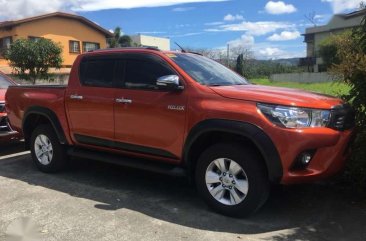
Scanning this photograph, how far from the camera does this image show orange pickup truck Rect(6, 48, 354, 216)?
4.71 m

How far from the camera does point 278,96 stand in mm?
4895

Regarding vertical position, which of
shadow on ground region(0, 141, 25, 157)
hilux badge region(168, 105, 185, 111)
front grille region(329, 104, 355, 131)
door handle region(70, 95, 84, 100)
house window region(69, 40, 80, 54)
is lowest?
shadow on ground region(0, 141, 25, 157)

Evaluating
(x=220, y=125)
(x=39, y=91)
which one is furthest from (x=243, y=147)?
(x=39, y=91)

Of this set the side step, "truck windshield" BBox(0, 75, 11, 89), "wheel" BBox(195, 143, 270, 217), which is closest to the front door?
the side step

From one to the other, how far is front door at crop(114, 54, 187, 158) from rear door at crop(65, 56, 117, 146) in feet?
0.62

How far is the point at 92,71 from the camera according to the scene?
6504 millimetres

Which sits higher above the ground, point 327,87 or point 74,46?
point 74,46

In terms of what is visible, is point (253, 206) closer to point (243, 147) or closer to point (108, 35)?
point (243, 147)

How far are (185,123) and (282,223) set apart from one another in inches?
59.3

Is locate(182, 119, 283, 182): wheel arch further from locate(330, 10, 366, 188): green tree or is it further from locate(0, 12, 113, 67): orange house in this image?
locate(0, 12, 113, 67): orange house

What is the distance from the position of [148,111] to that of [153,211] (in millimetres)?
1174

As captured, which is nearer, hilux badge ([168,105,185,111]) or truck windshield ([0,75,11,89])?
hilux badge ([168,105,185,111])

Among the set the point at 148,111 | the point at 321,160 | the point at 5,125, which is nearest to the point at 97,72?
the point at 148,111

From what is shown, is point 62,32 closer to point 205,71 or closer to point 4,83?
point 4,83
